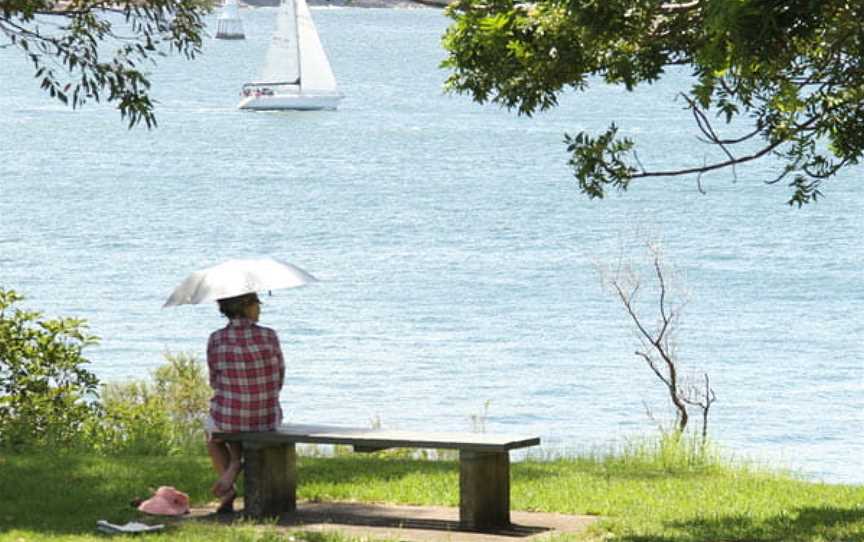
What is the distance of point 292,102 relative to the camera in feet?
305

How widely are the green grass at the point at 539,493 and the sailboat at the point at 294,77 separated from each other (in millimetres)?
77413

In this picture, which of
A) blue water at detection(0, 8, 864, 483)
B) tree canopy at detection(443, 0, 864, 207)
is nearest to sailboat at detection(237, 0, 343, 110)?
blue water at detection(0, 8, 864, 483)

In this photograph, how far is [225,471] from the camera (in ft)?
34.7

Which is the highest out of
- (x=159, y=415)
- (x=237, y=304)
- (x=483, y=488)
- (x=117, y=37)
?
(x=117, y=37)

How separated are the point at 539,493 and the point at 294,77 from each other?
8266 cm

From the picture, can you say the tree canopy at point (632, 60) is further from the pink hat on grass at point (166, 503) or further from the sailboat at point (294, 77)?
the sailboat at point (294, 77)

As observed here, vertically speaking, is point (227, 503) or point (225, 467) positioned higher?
point (225, 467)

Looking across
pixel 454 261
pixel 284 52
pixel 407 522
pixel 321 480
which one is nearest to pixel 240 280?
pixel 407 522

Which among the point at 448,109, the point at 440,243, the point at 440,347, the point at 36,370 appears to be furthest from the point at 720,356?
the point at 448,109

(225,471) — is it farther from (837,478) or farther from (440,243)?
(440,243)

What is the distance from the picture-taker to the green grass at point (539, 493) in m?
9.89

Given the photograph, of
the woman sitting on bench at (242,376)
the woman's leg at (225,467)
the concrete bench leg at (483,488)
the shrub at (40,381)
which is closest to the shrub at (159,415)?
the shrub at (40,381)

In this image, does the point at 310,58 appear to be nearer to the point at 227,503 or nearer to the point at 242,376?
the point at 227,503

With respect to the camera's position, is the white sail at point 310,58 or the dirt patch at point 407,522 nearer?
the dirt patch at point 407,522
